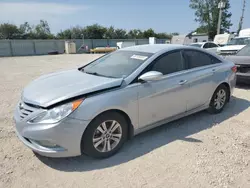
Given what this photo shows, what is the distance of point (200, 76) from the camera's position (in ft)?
12.6

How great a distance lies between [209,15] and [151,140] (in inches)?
2169

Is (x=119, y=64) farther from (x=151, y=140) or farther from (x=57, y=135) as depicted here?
(x=57, y=135)

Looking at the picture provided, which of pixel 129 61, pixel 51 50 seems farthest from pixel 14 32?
pixel 129 61

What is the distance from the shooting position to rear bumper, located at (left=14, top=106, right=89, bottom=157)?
2451 mm

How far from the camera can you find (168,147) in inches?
124

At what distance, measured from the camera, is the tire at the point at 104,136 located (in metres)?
2.65

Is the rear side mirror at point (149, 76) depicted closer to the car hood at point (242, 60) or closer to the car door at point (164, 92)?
the car door at point (164, 92)

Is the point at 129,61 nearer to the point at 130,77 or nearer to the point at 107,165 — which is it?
the point at 130,77

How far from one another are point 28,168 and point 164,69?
243 centimetres

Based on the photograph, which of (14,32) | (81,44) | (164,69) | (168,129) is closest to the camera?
(164,69)

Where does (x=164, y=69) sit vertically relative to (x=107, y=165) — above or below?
above

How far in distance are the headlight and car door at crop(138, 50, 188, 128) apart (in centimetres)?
101

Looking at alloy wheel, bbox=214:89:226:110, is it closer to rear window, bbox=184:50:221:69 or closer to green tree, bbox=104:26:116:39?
rear window, bbox=184:50:221:69

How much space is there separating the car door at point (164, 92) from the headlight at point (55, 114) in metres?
1.01
